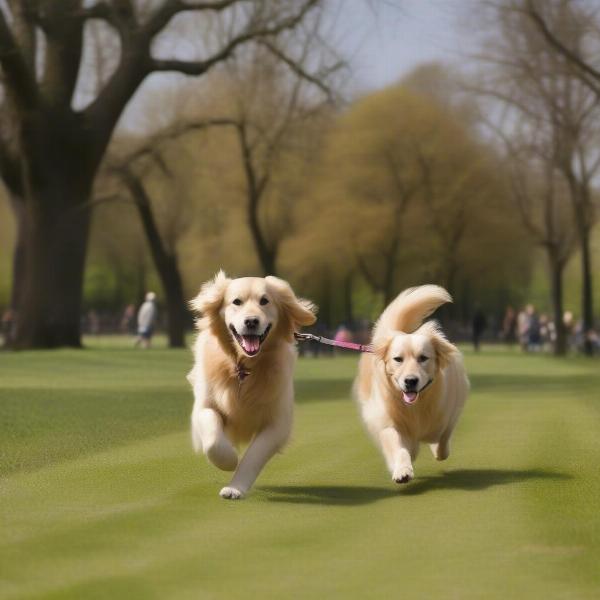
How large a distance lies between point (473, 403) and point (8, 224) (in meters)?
59.9

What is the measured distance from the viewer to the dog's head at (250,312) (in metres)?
9.25

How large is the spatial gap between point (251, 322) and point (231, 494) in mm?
1074

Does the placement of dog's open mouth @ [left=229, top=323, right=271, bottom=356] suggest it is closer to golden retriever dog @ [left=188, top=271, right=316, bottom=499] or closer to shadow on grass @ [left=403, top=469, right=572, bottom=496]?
golden retriever dog @ [left=188, top=271, right=316, bottom=499]

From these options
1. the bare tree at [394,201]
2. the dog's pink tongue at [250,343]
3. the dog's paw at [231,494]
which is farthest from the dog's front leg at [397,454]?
the bare tree at [394,201]

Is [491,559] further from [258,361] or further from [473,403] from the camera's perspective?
[473,403]

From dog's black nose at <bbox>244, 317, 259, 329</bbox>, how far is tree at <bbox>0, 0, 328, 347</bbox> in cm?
2683

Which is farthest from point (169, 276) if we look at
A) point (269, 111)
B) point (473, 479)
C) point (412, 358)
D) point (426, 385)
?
point (412, 358)

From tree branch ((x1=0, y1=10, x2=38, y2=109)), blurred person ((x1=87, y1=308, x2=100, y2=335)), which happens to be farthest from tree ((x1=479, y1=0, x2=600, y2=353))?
blurred person ((x1=87, y1=308, x2=100, y2=335))

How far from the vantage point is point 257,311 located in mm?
9250

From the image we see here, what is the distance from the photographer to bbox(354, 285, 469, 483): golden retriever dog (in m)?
9.66

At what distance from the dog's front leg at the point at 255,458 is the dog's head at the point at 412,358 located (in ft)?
2.73

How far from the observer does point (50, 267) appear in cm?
3872

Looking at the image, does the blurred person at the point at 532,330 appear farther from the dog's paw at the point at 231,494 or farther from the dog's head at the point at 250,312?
the dog's paw at the point at 231,494

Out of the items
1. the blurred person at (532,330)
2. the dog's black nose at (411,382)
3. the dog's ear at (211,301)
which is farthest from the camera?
the blurred person at (532,330)
